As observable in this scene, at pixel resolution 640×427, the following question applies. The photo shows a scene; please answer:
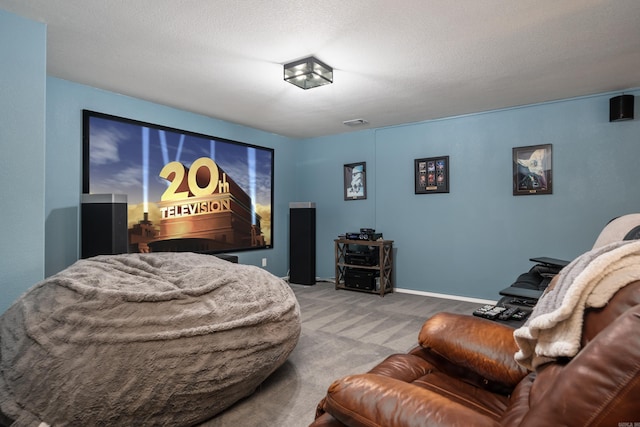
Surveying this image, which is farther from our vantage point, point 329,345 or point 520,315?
point 329,345

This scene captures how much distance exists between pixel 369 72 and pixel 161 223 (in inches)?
111

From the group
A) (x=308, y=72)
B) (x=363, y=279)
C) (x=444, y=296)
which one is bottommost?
(x=444, y=296)

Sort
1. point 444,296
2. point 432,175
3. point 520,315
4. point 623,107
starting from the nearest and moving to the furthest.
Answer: point 520,315, point 623,107, point 444,296, point 432,175

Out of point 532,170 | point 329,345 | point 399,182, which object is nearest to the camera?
point 329,345

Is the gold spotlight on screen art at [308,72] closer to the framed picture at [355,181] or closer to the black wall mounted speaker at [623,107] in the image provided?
the framed picture at [355,181]

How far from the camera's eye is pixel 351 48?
2592 mm

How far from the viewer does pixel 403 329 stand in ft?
10.5

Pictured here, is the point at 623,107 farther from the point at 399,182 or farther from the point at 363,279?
the point at 363,279

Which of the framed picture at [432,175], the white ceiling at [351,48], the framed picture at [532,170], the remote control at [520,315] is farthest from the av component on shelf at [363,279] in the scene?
the remote control at [520,315]

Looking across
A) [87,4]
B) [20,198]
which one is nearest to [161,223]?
[20,198]

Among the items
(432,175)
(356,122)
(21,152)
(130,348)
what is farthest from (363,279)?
(21,152)

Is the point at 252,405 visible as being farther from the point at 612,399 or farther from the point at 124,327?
the point at 612,399

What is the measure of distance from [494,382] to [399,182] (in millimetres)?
3745

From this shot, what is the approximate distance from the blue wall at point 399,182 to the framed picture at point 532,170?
76mm
